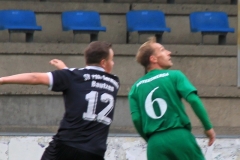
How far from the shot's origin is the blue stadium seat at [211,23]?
12492 millimetres

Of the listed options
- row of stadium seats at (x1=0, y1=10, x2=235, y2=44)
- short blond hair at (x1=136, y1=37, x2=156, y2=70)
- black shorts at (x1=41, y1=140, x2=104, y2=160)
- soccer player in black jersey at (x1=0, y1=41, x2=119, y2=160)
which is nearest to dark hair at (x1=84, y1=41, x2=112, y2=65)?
soccer player in black jersey at (x1=0, y1=41, x2=119, y2=160)

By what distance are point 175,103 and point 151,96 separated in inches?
7.6

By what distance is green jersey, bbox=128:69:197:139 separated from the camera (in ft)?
16.5

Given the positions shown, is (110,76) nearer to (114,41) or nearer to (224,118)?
(224,118)

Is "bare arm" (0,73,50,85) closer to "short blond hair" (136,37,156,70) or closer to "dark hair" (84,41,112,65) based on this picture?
"dark hair" (84,41,112,65)

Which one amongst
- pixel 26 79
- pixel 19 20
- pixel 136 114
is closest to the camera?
pixel 26 79

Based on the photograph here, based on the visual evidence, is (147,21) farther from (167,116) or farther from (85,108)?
(85,108)

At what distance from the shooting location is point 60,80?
16.1 feet

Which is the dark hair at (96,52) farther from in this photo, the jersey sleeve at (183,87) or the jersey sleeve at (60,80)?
the jersey sleeve at (183,87)

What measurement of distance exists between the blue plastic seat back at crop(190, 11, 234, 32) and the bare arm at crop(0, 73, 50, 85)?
26.3 ft

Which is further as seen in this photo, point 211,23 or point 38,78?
point 211,23

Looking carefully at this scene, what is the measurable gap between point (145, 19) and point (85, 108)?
778 cm

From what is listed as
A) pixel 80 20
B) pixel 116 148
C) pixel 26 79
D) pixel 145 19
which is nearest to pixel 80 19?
pixel 80 20

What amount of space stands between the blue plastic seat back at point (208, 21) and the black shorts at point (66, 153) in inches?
311
